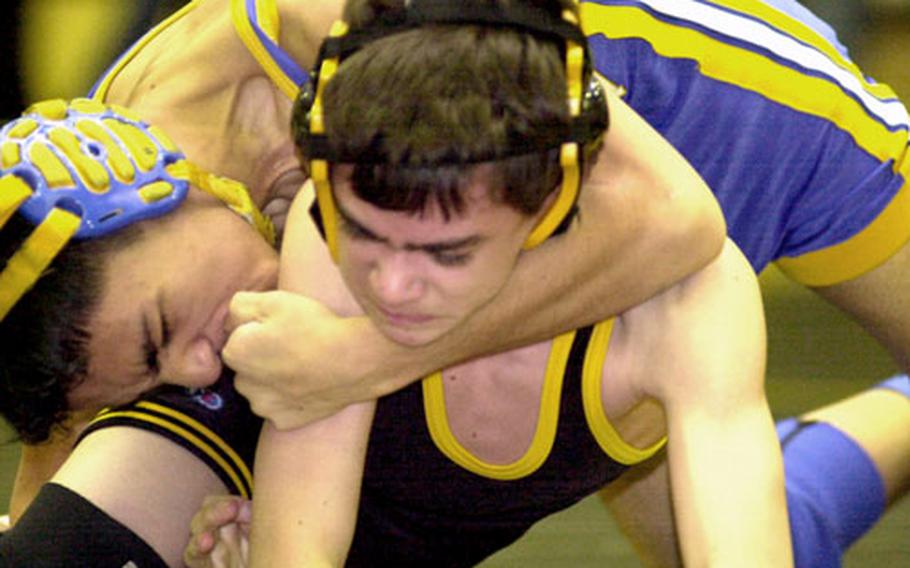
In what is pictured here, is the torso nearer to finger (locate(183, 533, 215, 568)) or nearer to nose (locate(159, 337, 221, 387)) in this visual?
nose (locate(159, 337, 221, 387))

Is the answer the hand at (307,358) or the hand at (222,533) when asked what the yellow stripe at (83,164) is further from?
the hand at (222,533)

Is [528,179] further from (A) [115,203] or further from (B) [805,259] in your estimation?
(B) [805,259]

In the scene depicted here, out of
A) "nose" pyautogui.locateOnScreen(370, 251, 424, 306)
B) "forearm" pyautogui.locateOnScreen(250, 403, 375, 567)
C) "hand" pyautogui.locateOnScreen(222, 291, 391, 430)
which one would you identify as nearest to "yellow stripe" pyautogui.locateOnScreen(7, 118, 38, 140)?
"hand" pyautogui.locateOnScreen(222, 291, 391, 430)

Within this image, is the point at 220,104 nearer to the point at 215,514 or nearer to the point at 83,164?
the point at 83,164

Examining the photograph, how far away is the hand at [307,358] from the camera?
2186 mm

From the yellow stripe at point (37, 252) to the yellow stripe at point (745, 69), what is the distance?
747 millimetres

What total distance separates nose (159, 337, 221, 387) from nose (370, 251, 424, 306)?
1.52 ft

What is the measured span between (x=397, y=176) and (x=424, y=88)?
9cm

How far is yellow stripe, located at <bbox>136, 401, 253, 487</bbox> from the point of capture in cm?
249

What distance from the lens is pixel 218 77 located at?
2580 millimetres

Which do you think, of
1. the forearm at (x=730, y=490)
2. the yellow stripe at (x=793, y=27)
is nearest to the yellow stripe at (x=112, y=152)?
the forearm at (x=730, y=490)

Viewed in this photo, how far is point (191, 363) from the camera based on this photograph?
238 cm

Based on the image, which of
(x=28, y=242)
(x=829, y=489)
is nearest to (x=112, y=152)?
(x=28, y=242)

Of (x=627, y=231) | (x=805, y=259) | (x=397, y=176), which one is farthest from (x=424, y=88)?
(x=805, y=259)
